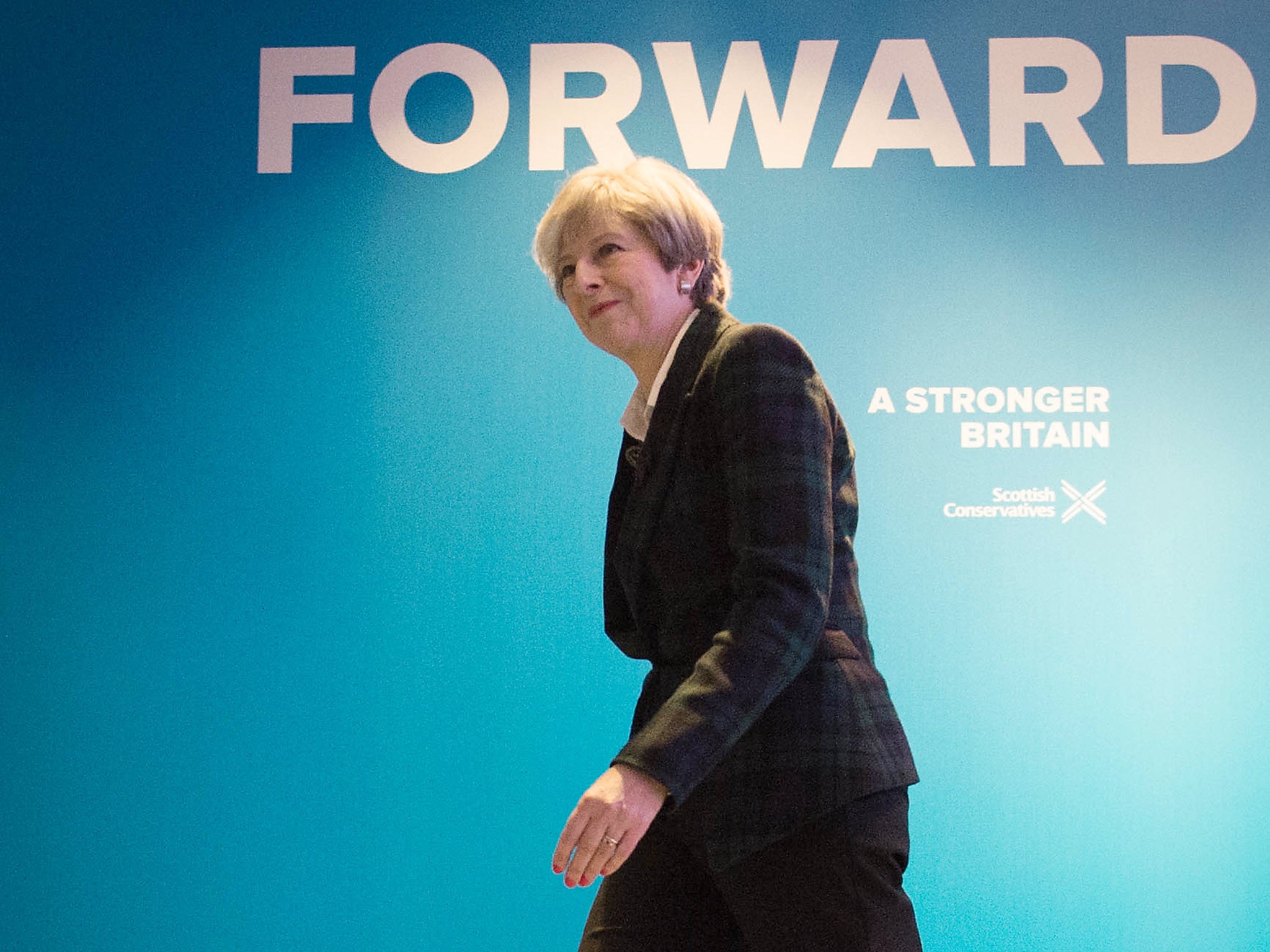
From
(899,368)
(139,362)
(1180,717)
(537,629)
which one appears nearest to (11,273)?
(139,362)

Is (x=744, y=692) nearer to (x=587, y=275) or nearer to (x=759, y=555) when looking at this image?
(x=759, y=555)

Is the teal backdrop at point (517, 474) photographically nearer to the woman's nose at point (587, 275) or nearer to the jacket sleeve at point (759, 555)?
the woman's nose at point (587, 275)

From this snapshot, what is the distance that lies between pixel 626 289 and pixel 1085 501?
5.85ft

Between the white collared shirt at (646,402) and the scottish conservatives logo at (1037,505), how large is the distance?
5.26ft

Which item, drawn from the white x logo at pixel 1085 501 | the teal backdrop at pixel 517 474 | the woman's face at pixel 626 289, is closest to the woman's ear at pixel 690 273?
the woman's face at pixel 626 289

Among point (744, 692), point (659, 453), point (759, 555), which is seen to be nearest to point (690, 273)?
point (659, 453)

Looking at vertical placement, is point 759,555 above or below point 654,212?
below

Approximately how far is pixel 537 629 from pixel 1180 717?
1385mm

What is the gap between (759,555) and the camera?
4.20 ft

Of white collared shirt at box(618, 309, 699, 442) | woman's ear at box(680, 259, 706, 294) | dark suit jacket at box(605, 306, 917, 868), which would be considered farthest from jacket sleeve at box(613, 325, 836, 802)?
woman's ear at box(680, 259, 706, 294)

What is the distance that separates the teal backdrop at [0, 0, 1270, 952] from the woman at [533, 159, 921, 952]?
161 centimetres

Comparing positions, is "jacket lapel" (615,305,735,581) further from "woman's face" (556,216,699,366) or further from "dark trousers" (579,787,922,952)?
"dark trousers" (579,787,922,952)

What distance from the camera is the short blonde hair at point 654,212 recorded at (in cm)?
160

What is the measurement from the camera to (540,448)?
314 cm
